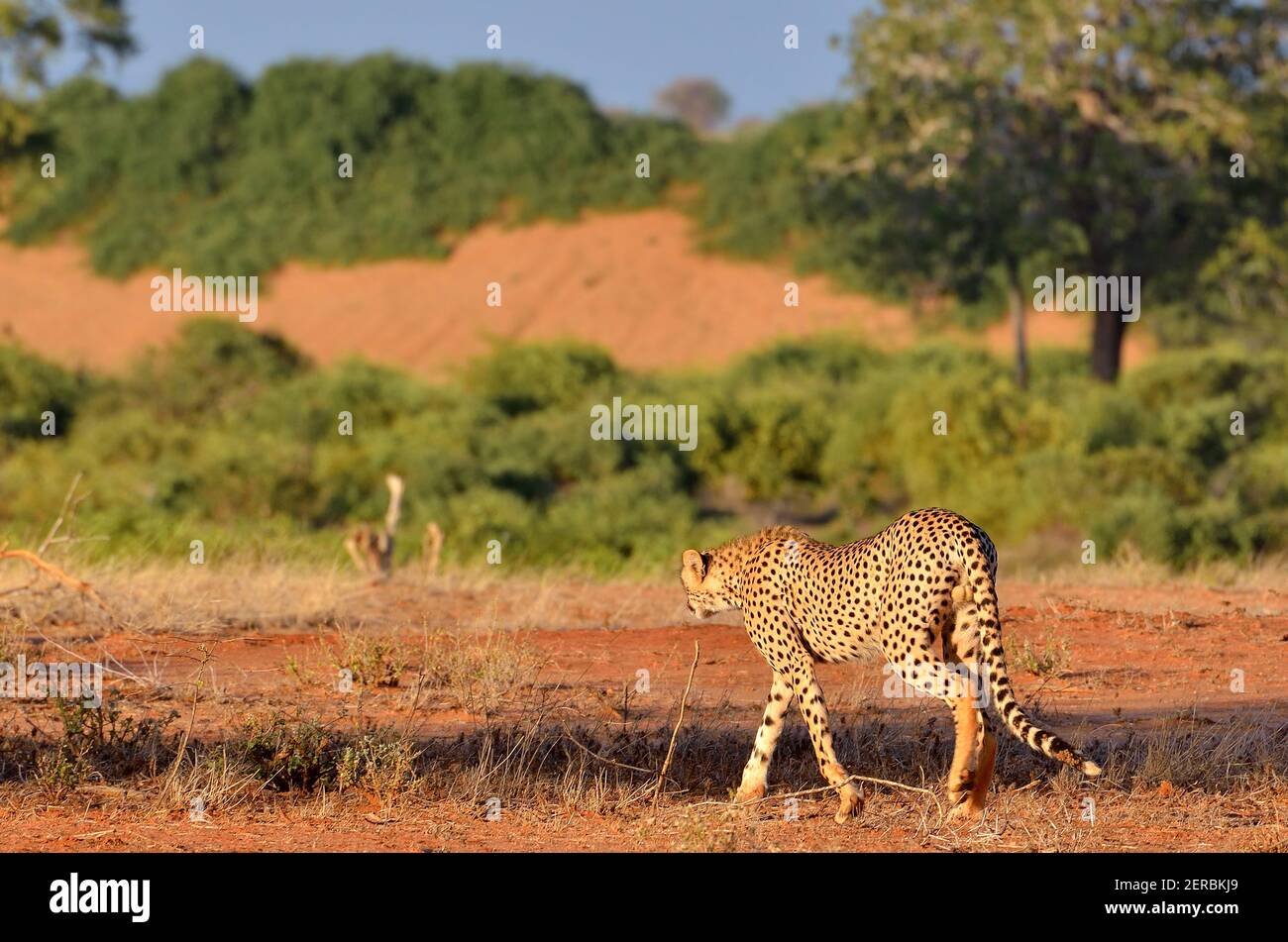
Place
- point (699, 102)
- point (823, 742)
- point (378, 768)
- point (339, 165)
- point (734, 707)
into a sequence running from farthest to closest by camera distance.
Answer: point (699, 102) → point (339, 165) → point (734, 707) → point (378, 768) → point (823, 742)

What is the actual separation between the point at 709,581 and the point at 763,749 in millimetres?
942

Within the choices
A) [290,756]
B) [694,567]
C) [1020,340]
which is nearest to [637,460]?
[1020,340]

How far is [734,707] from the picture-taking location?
27.8 feet

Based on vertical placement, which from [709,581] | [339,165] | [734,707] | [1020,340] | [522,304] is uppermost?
[339,165]

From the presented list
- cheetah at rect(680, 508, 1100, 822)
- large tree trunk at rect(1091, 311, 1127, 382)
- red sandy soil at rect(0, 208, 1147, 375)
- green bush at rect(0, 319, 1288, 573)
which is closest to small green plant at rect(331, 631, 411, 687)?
cheetah at rect(680, 508, 1100, 822)

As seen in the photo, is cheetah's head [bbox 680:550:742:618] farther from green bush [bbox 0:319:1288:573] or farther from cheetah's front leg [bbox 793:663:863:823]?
green bush [bbox 0:319:1288:573]

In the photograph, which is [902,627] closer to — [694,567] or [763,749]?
[763,749]

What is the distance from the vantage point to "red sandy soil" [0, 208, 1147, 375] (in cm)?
4606

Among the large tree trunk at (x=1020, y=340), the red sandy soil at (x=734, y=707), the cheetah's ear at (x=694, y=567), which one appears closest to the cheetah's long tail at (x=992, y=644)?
the red sandy soil at (x=734, y=707)

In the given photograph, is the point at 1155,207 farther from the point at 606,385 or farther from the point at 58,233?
the point at 58,233

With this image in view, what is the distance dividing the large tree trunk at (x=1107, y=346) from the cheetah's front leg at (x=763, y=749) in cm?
2210

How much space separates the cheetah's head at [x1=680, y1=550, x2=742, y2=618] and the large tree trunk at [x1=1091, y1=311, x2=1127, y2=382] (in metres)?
21.5

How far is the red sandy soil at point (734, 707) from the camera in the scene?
248 inches

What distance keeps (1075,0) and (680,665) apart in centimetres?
1940
